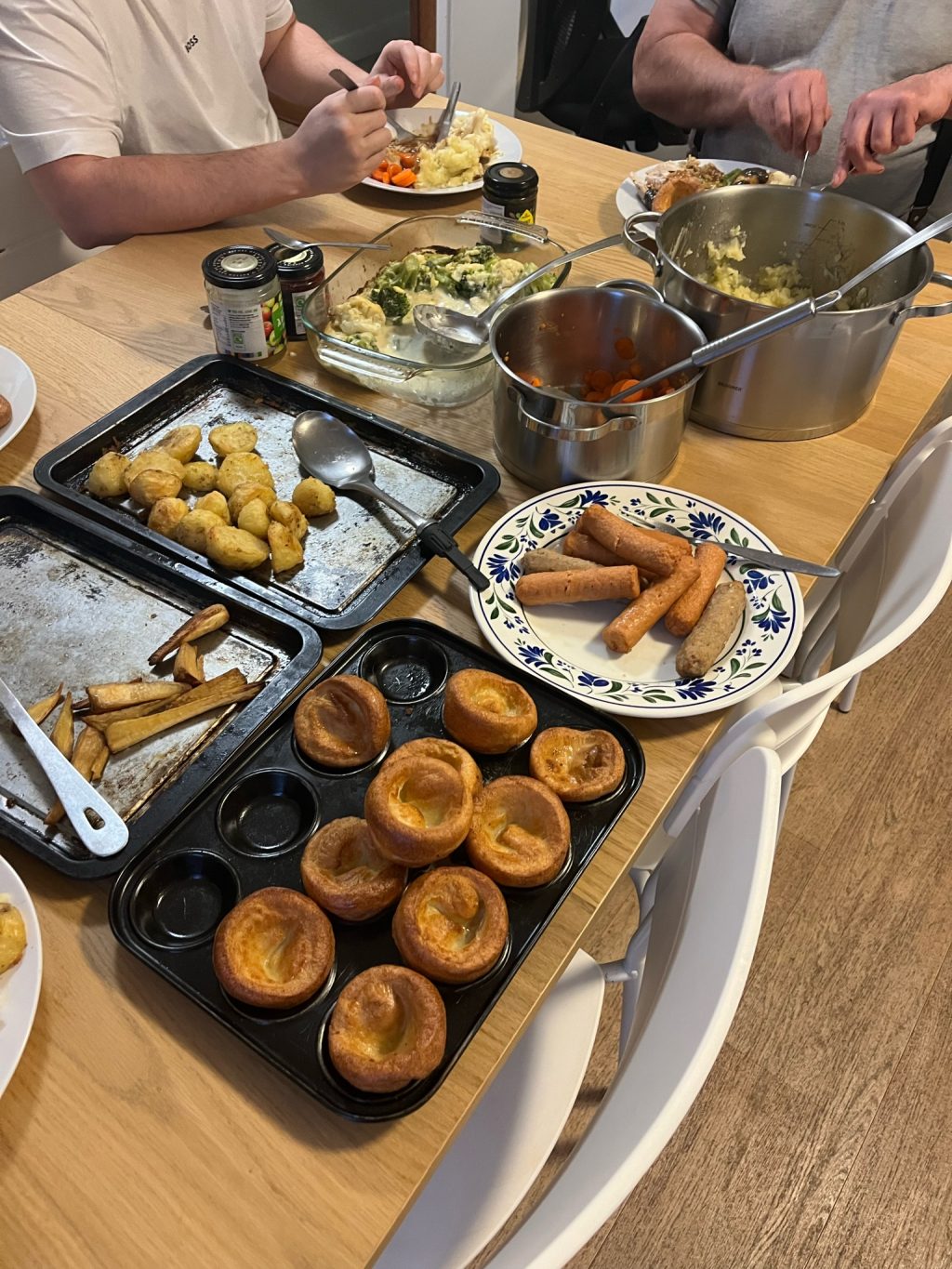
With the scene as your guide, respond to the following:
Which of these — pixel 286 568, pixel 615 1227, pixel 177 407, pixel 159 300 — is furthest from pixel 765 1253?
pixel 159 300

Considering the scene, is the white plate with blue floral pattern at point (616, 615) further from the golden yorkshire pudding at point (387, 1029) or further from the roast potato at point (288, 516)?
the golden yorkshire pudding at point (387, 1029)

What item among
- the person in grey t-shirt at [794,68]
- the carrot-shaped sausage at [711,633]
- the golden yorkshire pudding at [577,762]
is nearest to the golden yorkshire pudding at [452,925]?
the golden yorkshire pudding at [577,762]

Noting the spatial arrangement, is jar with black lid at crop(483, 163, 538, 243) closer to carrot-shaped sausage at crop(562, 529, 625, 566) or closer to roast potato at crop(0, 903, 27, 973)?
Result: carrot-shaped sausage at crop(562, 529, 625, 566)

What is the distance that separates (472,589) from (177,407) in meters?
0.58

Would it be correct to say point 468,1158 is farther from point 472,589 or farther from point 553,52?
point 553,52

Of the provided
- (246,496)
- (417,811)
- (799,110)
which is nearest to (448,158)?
(799,110)

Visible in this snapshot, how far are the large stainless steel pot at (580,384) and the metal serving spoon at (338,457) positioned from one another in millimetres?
179

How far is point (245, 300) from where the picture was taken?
4.23 ft

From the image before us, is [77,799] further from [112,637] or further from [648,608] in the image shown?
[648,608]

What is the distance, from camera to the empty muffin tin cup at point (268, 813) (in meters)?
0.82

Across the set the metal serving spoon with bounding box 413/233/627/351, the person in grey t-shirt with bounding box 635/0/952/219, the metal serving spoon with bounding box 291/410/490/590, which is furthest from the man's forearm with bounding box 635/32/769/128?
the metal serving spoon with bounding box 291/410/490/590

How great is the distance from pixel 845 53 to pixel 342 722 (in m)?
2.01

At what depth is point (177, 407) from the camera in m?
1.31

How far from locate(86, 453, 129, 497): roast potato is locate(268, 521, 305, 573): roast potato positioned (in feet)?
0.73
